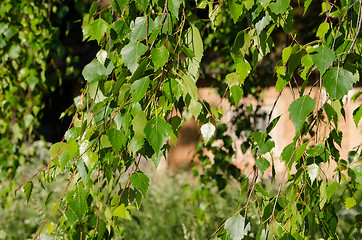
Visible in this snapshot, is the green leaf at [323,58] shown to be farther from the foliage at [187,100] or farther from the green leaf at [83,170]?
the green leaf at [83,170]

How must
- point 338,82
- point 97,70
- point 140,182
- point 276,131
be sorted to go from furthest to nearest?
point 276,131, point 97,70, point 140,182, point 338,82

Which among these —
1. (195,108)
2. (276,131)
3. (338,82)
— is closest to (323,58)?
(338,82)

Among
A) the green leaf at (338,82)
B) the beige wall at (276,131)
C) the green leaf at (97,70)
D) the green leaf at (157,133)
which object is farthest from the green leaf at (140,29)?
the beige wall at (276,131)

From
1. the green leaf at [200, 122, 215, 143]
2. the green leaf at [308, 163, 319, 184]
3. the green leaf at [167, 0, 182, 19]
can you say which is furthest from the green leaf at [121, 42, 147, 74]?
the green leaf at [308, 163, 319, 184]

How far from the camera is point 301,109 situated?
921mm

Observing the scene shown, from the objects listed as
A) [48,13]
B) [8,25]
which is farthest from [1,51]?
[48,13]

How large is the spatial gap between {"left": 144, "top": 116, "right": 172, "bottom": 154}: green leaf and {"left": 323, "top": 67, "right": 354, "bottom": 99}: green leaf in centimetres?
35

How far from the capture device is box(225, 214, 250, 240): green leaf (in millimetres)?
988

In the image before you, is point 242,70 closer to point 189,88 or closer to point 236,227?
point 189,88

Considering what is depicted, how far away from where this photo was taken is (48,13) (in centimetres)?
294

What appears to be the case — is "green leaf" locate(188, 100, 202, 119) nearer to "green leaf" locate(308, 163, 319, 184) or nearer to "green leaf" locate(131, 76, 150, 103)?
"green leaf" locate(131, 76, 150, 103)

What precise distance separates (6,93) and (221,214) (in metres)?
1.67

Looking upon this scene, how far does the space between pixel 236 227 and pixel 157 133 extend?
295 mm

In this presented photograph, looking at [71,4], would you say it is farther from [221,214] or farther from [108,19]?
[108,19]
